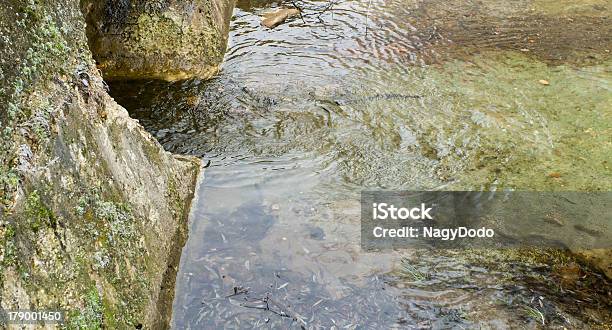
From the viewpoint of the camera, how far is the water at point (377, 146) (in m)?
3.54

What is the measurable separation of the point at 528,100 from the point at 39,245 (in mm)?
5374

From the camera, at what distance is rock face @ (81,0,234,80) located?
6.27 m

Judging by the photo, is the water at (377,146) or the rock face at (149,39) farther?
the rock face at (149,39)

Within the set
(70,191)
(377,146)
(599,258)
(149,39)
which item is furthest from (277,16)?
(70,191)

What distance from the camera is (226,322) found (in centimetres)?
336

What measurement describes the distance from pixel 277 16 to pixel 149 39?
8.29 feet

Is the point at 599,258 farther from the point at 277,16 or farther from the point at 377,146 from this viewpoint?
the point at 277,16

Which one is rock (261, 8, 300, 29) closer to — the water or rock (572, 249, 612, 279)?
the water

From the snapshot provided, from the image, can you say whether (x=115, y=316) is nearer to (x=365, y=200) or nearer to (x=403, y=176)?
(x=365, y=200)

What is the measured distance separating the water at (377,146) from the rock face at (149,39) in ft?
0.98

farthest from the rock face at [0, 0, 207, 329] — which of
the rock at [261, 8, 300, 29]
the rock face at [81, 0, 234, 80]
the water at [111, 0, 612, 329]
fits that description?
the rock at [261, 8, 300, 29]

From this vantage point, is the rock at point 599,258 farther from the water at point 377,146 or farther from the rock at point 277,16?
the rock at point 277,16

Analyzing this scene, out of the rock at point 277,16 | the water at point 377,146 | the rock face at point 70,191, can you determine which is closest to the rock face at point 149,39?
the water at point 377,146

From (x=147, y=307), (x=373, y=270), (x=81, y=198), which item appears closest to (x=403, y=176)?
(x=373, y=270)
